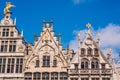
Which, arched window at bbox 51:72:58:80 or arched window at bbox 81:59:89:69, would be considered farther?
arched window at bbox 81:59:89:69

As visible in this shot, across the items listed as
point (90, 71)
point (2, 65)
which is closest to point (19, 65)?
point (2, 65)

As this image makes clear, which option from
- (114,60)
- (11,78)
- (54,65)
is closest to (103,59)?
(114,60)

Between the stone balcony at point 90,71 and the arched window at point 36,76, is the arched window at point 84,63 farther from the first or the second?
the arched window at point 36,76

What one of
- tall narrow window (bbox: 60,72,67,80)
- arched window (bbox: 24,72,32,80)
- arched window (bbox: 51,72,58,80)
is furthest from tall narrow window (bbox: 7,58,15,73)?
tall narrow window (bbox: 60,72,67,80)

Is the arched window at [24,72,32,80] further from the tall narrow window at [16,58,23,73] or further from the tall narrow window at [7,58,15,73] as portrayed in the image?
the tall narrow window at [7,58,15,73]

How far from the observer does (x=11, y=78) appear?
162 ft

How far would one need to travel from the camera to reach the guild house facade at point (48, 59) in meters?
49.0

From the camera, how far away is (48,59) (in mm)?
50094

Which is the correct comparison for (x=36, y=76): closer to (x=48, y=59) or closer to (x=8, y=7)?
(x=48, y=59)

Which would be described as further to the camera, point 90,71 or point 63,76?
point 63,76

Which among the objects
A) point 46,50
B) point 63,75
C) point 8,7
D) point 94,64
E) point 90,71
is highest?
point 8,7

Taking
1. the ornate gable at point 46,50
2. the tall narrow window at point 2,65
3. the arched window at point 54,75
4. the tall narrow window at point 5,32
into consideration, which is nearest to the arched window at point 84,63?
the ornate gable at point 46,50

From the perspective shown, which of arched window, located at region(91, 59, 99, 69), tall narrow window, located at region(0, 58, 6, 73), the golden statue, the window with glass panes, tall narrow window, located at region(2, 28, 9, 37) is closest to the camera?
arched window, located at region(91, 59, 99, 69)

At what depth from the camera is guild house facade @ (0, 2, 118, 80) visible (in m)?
49.0
